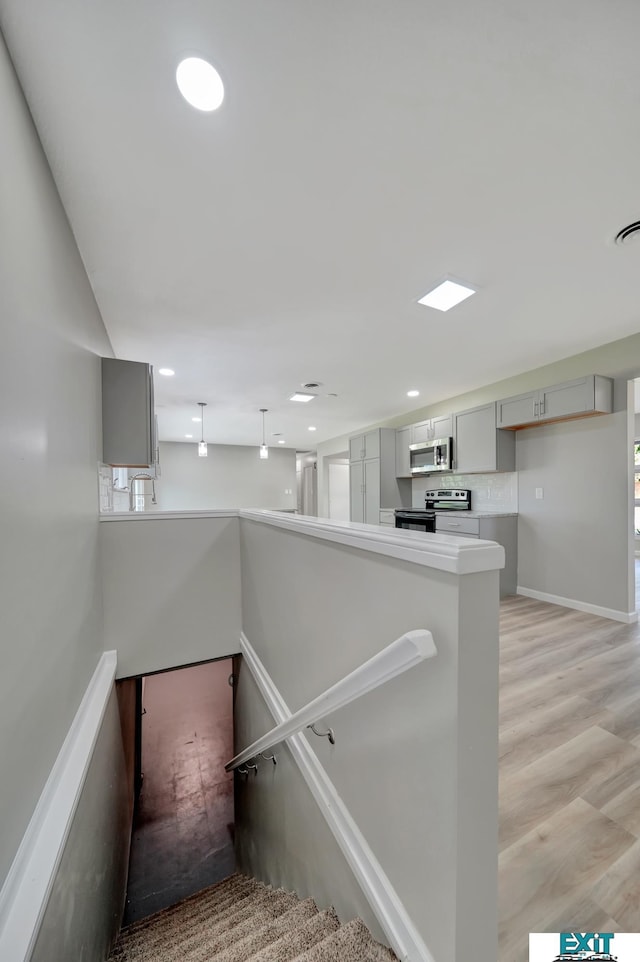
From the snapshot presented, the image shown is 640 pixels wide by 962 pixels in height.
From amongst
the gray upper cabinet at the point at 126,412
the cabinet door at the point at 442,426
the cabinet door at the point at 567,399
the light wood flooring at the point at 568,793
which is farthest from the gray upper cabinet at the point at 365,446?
the gray upper cabinet at the point at 126,412

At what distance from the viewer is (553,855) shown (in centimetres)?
129

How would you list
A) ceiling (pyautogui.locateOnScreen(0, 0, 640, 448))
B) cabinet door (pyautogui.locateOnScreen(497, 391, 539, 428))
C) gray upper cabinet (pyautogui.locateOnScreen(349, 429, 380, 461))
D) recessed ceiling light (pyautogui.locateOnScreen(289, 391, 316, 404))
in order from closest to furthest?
ceiling (pyautogui.locateOnScreen(0, 0, 640, 448))
cabinet door (pyautogui.locateOnScreen(497, 391, 539, 428))
recessed ceiling light (pyautogui.locateOnScreen(289, 391, 316, 404))
gray upper cabinet (pyautogui.locateOnScreen(349, 429, 380, 461))

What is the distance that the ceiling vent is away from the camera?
1817 mm

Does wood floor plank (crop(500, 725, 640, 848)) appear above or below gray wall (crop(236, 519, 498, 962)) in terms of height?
below

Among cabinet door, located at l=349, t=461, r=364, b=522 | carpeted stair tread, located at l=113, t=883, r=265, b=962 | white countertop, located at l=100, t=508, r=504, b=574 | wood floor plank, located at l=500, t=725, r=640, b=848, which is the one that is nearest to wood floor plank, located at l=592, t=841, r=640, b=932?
wood floor plank, located at l=500, t=725, r=640, b=848

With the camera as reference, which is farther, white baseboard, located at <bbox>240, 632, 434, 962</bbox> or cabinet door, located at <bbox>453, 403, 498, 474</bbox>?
cabinet door, located at <bbox>453, 403, 498, 474</bbox>

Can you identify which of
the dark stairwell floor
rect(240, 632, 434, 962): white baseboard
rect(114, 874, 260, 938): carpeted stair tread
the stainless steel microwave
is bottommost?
the dark stairwell floor

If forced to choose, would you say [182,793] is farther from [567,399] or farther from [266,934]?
[567,399]

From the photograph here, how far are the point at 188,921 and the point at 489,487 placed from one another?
463 cm

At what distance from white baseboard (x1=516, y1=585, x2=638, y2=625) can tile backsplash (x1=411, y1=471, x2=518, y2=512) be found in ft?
3.20

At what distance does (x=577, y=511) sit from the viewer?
370 cm

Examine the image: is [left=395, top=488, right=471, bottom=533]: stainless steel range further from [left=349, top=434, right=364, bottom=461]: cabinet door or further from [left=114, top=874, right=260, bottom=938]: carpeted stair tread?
[left=114, top=874, right=260, bottom=938]: carpeted stair tread

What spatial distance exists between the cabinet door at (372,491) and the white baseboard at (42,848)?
4.84 metres

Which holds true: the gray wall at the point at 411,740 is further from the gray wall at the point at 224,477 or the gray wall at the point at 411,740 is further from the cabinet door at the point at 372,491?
the gray wall at the point at 224,477
